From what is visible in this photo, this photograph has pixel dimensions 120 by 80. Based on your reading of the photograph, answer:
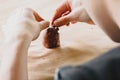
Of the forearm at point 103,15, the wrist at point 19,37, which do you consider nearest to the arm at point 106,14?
the forearm at point 103,15

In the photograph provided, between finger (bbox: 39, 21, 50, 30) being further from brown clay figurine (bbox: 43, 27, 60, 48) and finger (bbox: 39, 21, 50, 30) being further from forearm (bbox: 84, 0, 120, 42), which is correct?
forearm (bbox: 84, 0, 120, 42)

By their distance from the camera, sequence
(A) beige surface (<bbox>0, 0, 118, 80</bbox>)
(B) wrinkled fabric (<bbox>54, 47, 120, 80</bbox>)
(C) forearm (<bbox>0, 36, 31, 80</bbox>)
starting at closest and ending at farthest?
1. (B) wrinkled fabric (<bbox>54, 47, 120, 80</bbox>)
2. (C) forearm (<bbox>0, 36, 31, 80</bbox>)
3. (A) beige surface (<bbox>0, 0, 118, 80</bbox>)

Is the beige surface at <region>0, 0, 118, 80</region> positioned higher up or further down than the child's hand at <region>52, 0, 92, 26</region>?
further down

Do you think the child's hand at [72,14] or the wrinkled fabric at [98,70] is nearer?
the wrinkled fabric at [98,70]

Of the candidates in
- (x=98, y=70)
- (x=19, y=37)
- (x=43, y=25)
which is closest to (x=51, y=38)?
(x=43, y=25)

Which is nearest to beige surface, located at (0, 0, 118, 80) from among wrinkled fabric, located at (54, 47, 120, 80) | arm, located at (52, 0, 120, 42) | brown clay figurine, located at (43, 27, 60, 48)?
brown clay figurine, located at (43, 27, 60, 48)

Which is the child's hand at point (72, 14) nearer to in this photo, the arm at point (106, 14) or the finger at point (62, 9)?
the finger at point (62, 9)
